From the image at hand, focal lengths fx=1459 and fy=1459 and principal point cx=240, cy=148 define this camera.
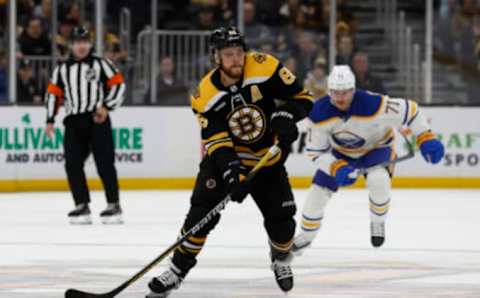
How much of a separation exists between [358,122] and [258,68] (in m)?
1.82

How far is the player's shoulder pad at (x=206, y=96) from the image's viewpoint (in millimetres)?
6234

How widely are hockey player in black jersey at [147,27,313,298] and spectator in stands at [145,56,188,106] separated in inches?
311

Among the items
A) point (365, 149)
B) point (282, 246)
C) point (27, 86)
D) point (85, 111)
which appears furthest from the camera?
point (27, 86)

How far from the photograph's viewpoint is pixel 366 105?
26.3ft

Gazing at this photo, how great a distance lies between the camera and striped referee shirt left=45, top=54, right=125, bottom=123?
1041 centimetres

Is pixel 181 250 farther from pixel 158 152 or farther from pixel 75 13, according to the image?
pixel 75 13

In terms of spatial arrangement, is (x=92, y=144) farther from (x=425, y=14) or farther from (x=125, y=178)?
(x=425, y=14)

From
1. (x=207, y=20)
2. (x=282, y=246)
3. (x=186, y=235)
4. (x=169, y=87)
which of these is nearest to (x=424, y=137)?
(x=282, y=246)

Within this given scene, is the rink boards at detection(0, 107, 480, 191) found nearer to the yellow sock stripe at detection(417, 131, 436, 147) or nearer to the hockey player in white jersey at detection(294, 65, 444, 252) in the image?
the hockey player in white jersey at detection(294, 65, 444, 252)

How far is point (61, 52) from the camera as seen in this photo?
14.4m

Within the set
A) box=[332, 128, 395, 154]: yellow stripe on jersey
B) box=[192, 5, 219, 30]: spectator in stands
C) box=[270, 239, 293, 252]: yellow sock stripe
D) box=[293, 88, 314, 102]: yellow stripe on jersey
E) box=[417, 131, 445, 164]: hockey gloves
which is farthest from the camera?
box=[192, 5, 219, 30]: spectator in stands

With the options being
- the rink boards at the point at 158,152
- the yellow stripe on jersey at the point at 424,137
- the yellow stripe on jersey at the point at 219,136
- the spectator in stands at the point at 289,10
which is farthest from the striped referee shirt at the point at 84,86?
the spectator in stands at the point at 289,10

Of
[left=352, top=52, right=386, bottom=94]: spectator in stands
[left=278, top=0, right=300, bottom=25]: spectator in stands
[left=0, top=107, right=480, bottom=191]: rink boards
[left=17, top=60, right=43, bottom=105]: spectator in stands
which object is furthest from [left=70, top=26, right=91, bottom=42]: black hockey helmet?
[left=352, top=52, right=386, bottom=94]: spectator in stands

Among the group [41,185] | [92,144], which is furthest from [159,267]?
[41,185]
